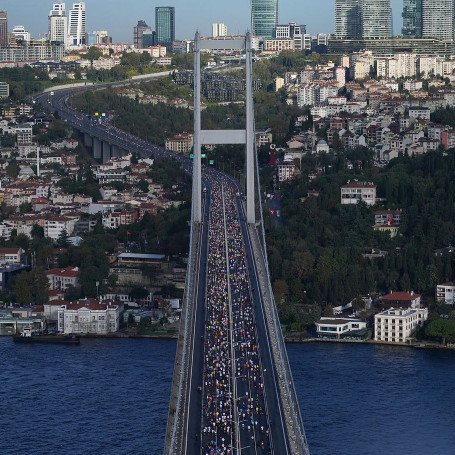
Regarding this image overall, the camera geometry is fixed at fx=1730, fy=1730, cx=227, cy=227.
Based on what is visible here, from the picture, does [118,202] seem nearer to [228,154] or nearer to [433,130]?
[228,154]

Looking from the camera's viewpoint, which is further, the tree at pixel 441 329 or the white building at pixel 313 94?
the white building at pixel 313 94

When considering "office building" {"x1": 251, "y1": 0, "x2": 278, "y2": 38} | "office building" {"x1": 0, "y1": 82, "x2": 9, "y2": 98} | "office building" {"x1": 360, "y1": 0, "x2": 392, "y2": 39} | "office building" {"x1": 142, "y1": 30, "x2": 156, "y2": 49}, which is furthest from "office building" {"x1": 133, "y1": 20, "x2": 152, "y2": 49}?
"office building" {"x1": 0, "y1": 82, "x2": 9, "y2": 98}

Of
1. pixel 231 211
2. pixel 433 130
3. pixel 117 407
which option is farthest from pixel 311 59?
pixel 117 407

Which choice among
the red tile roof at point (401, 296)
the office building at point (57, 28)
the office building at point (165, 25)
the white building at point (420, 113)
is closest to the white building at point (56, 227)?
the red tile roof at point (401, 296)

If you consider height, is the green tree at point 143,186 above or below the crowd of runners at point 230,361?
above

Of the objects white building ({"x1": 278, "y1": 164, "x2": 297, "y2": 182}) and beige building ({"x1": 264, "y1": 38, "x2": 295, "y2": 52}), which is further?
beige building ({"x1": 264, "y1": 38, "x2": 295, "y2": 52})

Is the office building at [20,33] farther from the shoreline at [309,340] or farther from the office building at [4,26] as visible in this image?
the shoreline at [309,340]

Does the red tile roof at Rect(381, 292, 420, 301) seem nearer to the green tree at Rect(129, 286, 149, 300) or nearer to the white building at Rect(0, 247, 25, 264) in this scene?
the green tree at Rect(129, 286, 149, 300)
